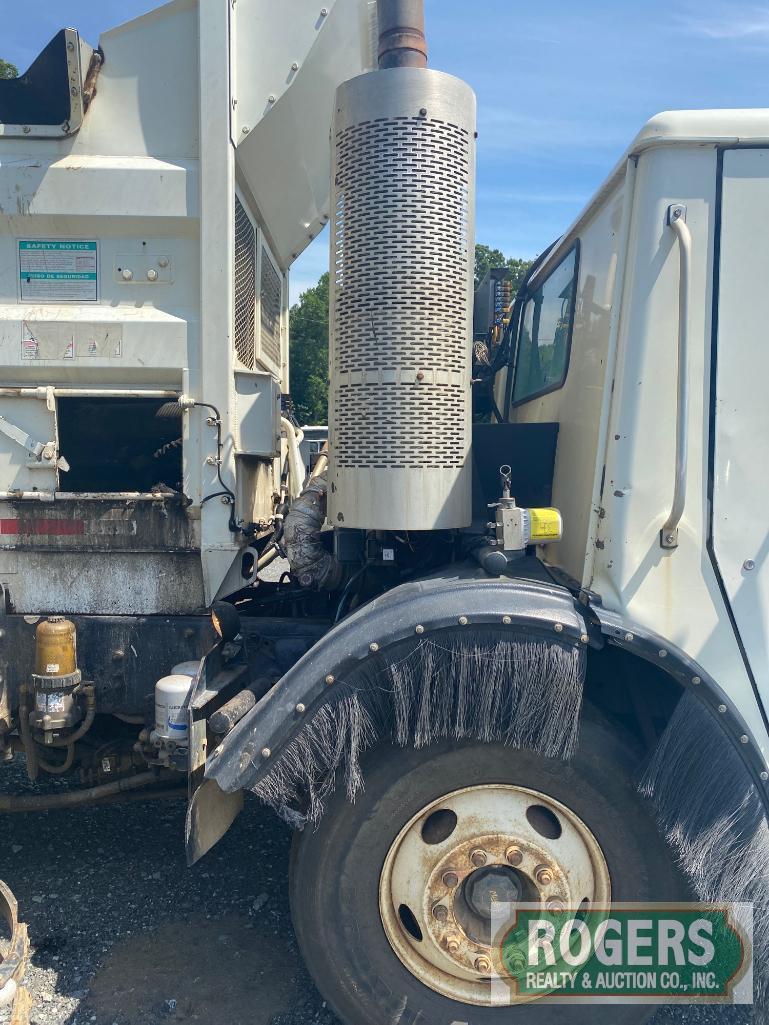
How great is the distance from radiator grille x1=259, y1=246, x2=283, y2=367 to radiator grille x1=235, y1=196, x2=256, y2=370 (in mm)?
199

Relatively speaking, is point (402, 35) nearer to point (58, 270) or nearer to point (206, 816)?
point (58, 270)

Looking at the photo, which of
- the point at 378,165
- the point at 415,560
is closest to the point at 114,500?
the point at 415,560

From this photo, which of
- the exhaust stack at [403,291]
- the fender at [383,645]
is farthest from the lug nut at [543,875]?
the exhaust stack at [403,291]

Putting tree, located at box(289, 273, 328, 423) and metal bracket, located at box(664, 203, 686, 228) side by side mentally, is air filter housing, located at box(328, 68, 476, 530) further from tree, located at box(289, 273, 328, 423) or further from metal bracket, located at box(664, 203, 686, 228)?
tree, located at box(289, 273, 328, 423)

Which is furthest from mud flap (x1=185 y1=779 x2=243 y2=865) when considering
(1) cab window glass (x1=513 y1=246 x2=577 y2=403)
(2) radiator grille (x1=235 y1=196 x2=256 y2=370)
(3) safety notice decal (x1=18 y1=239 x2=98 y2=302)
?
(1) cab window glass (x1=513 y1=246 x2=577 y2=403)

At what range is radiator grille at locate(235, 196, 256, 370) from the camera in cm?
281

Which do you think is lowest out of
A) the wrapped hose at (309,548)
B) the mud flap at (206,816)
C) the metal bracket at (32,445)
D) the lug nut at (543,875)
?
the lug nut at (543,875)

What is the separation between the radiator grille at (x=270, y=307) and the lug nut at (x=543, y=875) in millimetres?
2337

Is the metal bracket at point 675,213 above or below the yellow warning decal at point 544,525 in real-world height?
above

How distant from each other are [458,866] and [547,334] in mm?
2139

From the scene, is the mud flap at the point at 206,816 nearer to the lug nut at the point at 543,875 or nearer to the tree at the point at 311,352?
the lug nut at the point at 543,875

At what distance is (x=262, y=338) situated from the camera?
11.0 ft

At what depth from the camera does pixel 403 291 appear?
2.34 m

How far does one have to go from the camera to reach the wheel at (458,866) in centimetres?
212
